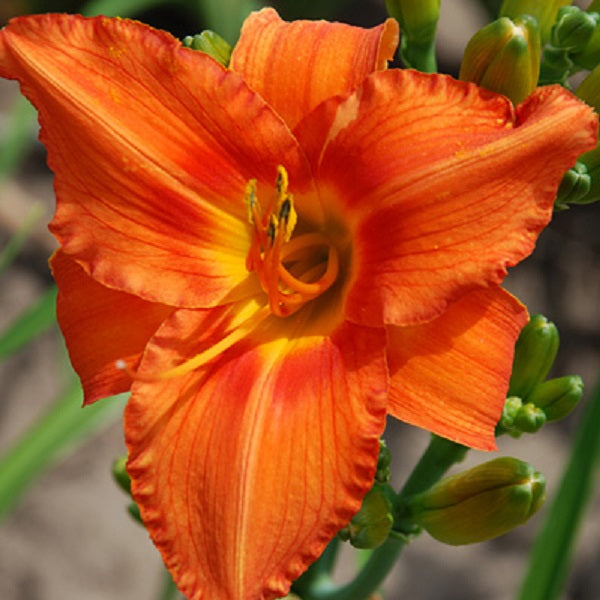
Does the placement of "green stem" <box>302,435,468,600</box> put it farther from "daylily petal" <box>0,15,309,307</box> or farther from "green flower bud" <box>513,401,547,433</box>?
"daylily petal" <box>0,15,309,307</box>

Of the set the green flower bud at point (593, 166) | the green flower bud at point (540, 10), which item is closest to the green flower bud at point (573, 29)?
the green flower bud at point (540, 10)

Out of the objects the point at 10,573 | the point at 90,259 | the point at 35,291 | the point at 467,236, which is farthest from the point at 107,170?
the point at 35,291

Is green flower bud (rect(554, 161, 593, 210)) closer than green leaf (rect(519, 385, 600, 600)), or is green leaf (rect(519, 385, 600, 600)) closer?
green flower bud (rect(554, 161, 593, 210))

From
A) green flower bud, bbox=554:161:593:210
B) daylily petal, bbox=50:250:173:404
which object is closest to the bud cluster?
green flower bud, bbox=554:161:593:210

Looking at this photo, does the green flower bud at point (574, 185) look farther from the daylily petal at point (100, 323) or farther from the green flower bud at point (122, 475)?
the green flower bud at point (122, 475)

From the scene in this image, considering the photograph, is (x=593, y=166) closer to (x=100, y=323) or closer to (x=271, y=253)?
(x=271, y=253)

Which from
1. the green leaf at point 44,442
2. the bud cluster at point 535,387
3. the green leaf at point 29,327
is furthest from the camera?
the green leaf at point 44,442
